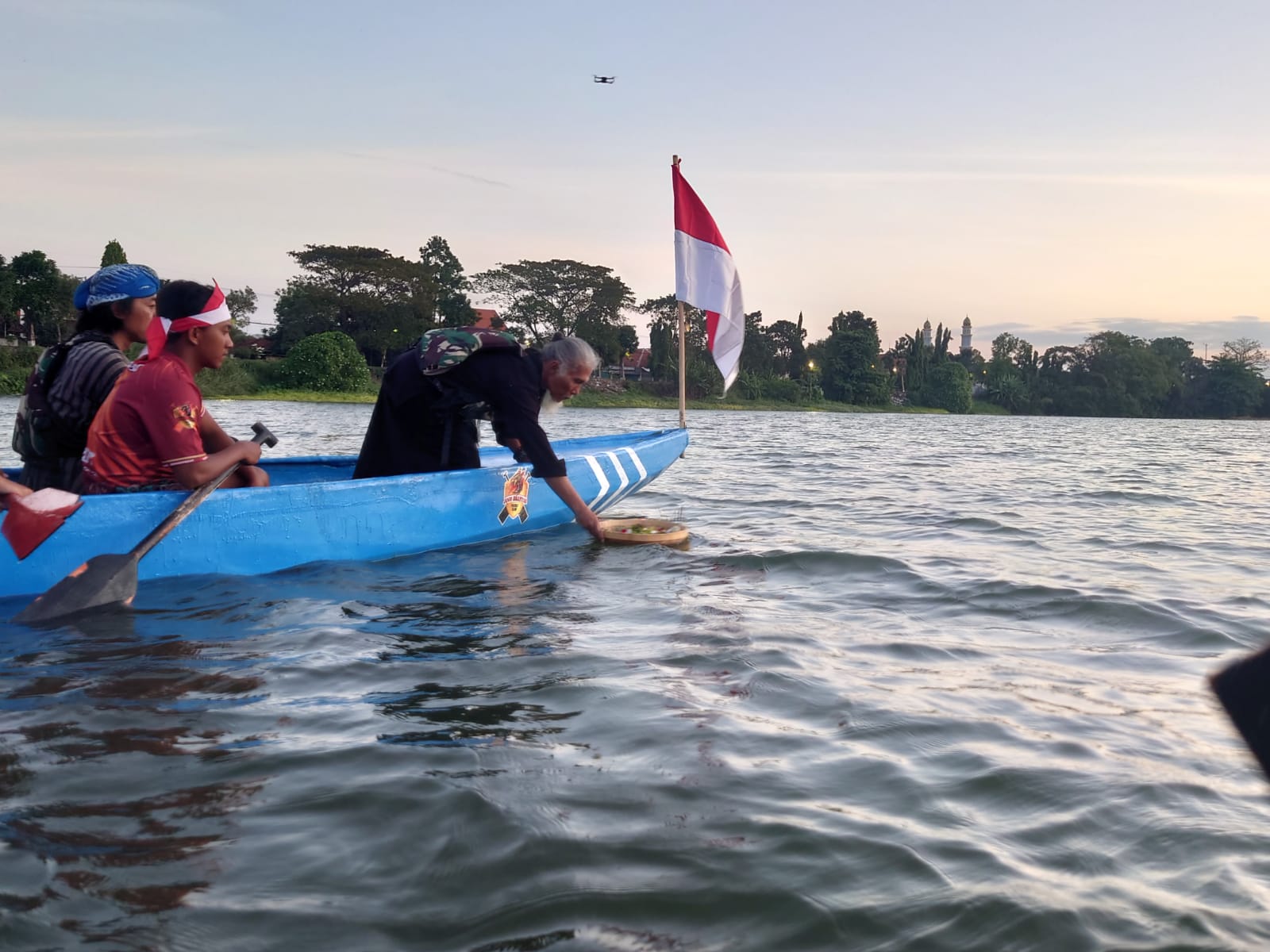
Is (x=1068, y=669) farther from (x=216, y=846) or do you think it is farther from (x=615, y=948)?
(x=216, y=846)

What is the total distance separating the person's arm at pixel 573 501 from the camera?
6070 millimetres

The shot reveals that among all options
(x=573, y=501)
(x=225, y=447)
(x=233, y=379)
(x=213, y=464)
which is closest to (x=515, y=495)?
(x=573, y=501)

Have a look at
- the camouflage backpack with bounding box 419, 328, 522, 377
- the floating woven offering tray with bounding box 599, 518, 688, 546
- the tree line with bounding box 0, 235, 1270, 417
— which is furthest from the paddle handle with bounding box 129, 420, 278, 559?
the tree line with bounding box 0, 235, 1270, 417

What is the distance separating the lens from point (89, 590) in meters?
4.50

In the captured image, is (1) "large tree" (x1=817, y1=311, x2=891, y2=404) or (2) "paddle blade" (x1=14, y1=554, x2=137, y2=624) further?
(1) "large tree" (x1=817, y1=311, x2=891, y2=404)

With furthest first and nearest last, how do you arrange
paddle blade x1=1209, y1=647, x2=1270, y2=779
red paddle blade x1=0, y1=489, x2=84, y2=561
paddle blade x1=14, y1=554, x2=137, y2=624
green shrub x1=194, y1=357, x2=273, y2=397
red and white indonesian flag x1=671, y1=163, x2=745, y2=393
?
green shrub x1=194, y1=357, x2=273, y2=397
red and white indonesian flag x1=671, y1=163, x2=745, y2=393
red paddle blade x1=0, y1=489, x2=84, y2=561
paddle blade x1=14, y1=554, x2=137, y2=624
paddle blade x1=1209, y1=647, x2=1270, y2=779

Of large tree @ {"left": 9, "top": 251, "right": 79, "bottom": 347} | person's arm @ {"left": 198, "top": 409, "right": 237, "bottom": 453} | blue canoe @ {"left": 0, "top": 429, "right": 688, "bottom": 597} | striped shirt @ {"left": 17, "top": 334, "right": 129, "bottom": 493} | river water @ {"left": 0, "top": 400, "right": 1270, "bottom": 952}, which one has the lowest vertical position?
river water @ {"left": 0, "top": 400, "right": 1270, "bottom": 952}

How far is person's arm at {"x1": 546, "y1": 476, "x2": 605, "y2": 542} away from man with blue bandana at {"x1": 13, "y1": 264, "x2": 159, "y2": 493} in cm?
237

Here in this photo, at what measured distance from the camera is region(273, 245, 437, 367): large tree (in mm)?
59188

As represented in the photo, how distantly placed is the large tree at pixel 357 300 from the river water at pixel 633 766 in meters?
56.4

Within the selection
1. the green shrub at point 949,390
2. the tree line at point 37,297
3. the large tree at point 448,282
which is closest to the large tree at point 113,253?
the tree line at point 37,297

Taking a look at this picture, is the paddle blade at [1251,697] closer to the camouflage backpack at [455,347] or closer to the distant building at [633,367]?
the camouflage backpack at [455,347]

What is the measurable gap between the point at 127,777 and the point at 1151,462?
64.6 ft

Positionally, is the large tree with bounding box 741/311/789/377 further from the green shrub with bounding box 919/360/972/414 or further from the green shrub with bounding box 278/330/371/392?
the green shrub with bounding box 278/330/371/392
